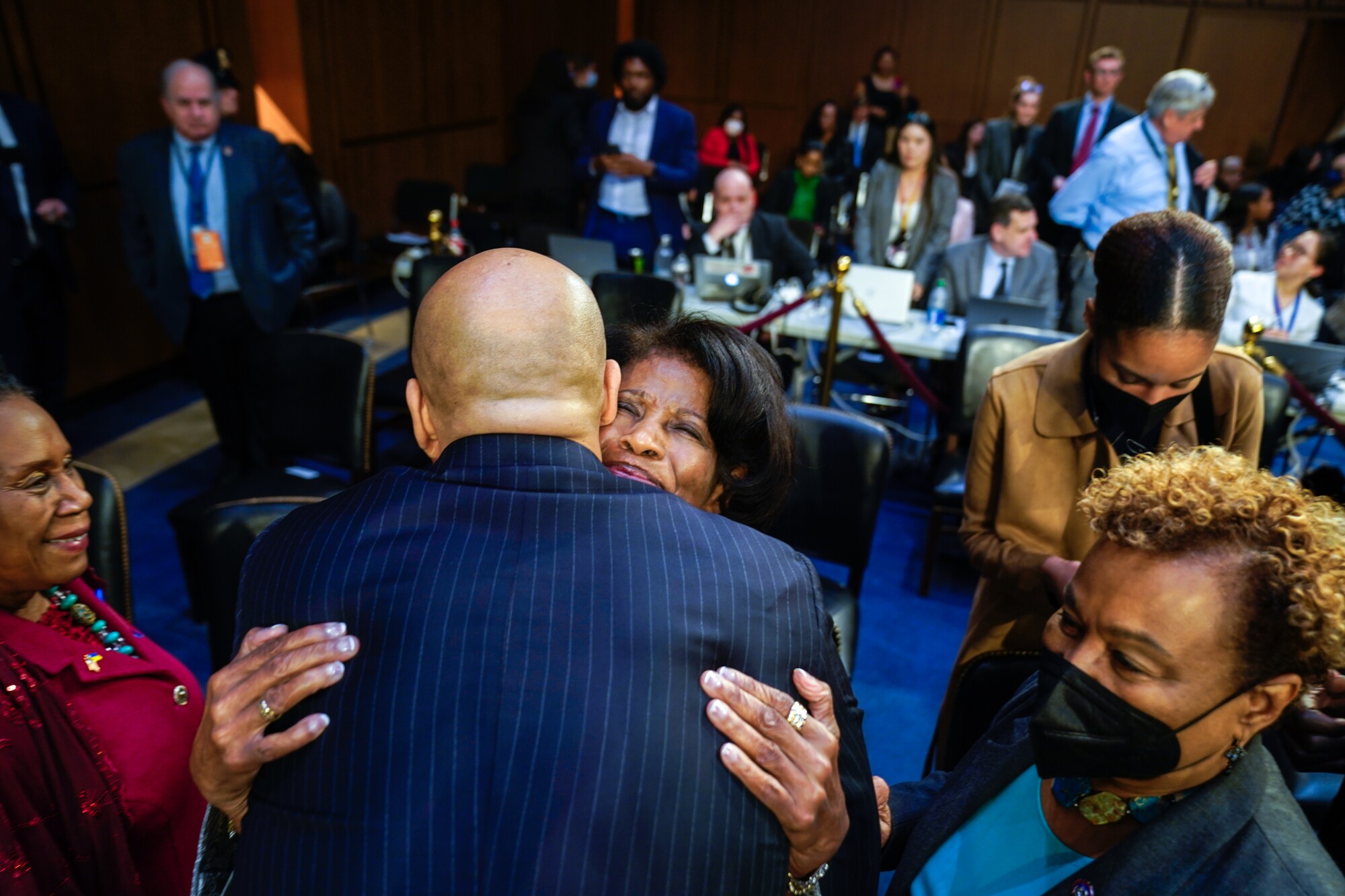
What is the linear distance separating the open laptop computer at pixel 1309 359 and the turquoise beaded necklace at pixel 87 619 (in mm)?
4249

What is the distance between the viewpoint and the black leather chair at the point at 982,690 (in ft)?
6.20

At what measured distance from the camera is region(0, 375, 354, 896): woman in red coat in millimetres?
1239

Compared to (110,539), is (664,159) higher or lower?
higher

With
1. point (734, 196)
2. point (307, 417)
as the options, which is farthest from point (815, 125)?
point (307, 417)

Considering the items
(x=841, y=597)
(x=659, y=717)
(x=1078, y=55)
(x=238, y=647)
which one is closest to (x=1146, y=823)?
(x=659, y=717)

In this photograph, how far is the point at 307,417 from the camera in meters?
3.30

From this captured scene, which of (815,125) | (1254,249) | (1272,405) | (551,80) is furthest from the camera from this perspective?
(815,125)

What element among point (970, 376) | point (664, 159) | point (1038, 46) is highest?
point (1038, 46)

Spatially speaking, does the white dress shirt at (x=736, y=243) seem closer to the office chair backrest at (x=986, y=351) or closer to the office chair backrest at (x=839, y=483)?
the office chair backrest at (x=986, y=351)

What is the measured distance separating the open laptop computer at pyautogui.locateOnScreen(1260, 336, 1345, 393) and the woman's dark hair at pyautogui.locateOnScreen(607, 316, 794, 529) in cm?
316

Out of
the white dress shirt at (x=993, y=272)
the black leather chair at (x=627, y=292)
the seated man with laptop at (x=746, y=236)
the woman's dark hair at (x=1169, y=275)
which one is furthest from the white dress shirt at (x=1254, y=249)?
the woman's dark hair at (x=1169, y=275)

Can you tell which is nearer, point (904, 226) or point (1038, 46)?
point (904, 226)

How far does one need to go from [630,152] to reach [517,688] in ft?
16.7

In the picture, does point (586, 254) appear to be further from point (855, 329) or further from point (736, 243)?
point (855, 329)
